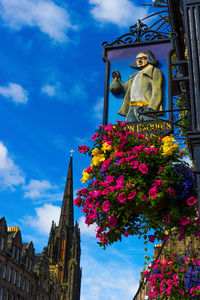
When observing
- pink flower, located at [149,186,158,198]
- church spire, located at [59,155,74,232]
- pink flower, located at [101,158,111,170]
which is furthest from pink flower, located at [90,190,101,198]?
church spire, located at [59,155,74,232]

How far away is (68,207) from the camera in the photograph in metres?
143

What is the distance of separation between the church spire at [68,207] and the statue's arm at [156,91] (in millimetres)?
126993

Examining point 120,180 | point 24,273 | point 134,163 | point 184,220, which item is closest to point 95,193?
point 120,180

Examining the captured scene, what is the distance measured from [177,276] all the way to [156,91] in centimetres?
606

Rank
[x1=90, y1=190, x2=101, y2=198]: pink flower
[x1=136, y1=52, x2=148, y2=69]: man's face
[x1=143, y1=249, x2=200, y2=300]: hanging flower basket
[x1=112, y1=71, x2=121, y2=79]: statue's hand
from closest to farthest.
Result: 1. [x1=90, y1=190, x2=101, y2=198]: pink flower
2. [x1=136, y1=52, x2=148, y2=69]: man's face
3. [x1=112, y1=71, x2=121, y2=79]: statue's hand
4. [x1=143, y1=249, x2=200, y2=300]: hanging flower basket

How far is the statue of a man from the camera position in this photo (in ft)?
27.0

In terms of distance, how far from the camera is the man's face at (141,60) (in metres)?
8.81

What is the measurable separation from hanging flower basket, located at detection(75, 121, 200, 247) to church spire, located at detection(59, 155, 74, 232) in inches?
5042

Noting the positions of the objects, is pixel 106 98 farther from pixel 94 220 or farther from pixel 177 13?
pixel 177 13

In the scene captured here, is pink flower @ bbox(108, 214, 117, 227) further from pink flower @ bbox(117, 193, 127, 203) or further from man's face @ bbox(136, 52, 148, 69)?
man's face @ bbox(136, 52, 148, 69)

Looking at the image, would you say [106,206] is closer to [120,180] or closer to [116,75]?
[120,180]

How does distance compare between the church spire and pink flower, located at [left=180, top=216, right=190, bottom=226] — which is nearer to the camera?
pink flower, located at [left=180, top=216, right=190, bottom=226]

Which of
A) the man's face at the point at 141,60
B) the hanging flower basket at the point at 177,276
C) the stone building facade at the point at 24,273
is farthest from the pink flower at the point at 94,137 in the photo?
the stone building facade at the point at 24,273

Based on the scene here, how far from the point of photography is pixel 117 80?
880 cm
